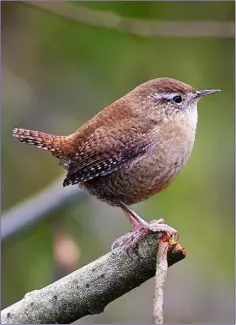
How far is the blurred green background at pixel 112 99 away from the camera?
5191mm

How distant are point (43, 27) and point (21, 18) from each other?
160 millimetres

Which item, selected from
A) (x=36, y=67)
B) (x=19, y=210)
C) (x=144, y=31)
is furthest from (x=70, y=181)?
(x=36, y=67)

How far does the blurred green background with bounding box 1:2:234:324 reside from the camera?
5.19 metres

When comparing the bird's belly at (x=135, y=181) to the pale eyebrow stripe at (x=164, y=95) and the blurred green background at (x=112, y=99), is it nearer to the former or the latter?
the pale eyebrow stripe at (x=164, y=95)

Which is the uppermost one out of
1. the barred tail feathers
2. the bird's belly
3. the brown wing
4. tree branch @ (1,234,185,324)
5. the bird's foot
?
the barred tail feathers

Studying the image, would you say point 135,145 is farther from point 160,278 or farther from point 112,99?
point 112,99

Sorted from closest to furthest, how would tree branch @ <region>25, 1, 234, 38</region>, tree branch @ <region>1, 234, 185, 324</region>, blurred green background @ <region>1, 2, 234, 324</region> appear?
1. tree branch @ <region>1, 234, 185, 324</region>
2. tree branch @ <region>25, 1, 234, 38</region>
3. blurred green background @ <region>1, 2, 234, 324</region>

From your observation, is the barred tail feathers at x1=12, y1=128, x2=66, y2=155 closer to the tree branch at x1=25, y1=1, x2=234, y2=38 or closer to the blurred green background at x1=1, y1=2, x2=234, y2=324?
the tree branch at x1=25, y1=1, x2=234, y2=38

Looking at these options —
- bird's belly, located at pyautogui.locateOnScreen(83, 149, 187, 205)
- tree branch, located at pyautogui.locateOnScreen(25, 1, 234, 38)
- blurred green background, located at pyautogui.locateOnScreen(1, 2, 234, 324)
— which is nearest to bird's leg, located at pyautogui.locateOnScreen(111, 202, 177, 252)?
bird's belly, located at pyautogui.locateOnScreen(83, 149, 187, 205)

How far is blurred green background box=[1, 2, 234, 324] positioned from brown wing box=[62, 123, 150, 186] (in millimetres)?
1675

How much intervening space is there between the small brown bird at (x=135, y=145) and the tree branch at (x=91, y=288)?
17.6 inches

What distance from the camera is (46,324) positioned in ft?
8.74

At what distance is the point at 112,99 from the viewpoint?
5.78 metres

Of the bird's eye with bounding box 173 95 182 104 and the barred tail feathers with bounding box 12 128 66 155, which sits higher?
the barred tail feathers with bounding box 12 128 66 155
